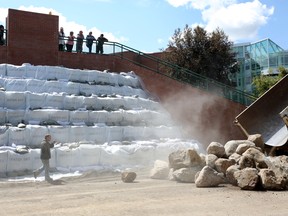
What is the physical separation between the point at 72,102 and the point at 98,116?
1.17m

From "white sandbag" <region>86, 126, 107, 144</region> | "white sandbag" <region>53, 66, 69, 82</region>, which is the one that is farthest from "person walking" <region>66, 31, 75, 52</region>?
"white sandbag" <region>86, 126, 107, 144</region>

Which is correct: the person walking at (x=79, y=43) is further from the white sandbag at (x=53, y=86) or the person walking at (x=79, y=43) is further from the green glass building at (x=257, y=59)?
the green glass building at (x=257, y=59)

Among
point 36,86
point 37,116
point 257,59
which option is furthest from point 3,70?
point 257,59

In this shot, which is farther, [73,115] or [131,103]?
[131,103]

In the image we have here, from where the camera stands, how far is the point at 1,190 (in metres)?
9.72

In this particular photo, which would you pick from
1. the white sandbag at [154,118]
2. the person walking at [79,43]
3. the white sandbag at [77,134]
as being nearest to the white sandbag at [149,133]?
the white sandbag at [154,118]

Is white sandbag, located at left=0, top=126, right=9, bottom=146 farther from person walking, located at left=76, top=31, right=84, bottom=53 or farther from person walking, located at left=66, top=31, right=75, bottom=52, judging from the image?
person walking, located at left=76, top=31, right=84, bottom=53

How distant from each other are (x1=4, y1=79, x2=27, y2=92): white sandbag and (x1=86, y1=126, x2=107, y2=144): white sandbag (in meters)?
3.16

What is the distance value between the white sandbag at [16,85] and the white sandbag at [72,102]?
63.0 inches

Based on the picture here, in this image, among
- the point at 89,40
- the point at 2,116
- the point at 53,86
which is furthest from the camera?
the point at 89,40

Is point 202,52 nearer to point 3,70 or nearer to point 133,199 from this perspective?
point 3,70

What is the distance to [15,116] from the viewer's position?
14.0 metres

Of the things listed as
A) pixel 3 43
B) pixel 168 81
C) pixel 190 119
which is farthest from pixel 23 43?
pixel 190 119

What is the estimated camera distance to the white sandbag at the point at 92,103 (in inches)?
624
